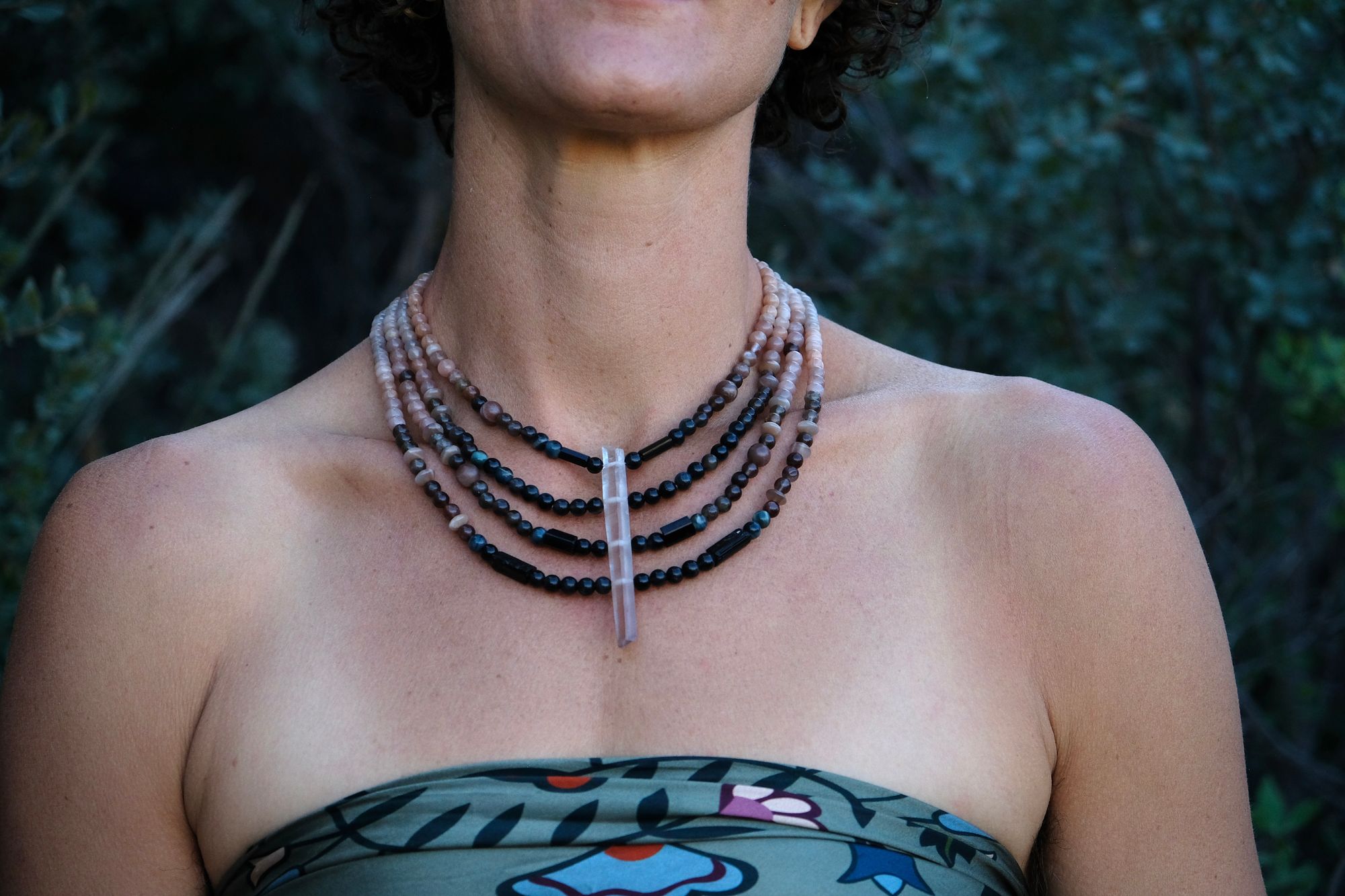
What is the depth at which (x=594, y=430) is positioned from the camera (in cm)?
173

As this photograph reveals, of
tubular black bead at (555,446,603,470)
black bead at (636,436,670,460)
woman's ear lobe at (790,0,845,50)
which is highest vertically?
woman's ear lobe at (790,0,845,50)

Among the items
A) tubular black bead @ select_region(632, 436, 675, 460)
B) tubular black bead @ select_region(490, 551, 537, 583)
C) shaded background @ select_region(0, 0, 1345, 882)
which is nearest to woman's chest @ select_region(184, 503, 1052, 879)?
tubular black bead @ select_region(490, 551, 537, 583)

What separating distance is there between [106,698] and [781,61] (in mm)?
1163

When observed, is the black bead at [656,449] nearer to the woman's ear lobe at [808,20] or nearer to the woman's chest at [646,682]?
the woman's chest at [646,682]

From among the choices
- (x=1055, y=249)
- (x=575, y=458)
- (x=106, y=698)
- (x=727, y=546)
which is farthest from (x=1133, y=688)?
(x=1055, y=249)

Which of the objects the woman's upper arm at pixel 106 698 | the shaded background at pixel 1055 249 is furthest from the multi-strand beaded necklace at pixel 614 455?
the shaded background at pixel 1055 249

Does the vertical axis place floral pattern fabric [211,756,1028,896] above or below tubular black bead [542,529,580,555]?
below

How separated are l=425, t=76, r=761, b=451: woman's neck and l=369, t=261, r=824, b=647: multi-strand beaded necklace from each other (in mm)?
34

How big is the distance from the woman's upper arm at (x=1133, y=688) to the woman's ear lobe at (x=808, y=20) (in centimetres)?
63

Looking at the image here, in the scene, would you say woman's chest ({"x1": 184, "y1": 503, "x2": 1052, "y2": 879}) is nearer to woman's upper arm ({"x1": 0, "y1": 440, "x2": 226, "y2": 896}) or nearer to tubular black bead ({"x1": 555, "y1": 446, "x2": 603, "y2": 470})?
woman's upper arm ({"x1": 0, "y1": 440, "x2": 226, "y2": 896})

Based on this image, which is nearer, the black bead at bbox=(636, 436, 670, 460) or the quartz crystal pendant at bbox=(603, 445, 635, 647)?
the quartz crystal pendant at bbox=(603, 445, 635, 647)

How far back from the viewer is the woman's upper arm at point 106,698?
1.61 m

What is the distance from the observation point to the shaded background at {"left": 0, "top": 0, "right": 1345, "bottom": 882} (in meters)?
2.71

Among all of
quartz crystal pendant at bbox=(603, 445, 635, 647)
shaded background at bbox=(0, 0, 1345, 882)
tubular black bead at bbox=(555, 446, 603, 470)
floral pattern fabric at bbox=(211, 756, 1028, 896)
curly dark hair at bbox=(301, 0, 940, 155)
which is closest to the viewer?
floral pattern fabric at bbox=(211, 756, 1028, 896)
